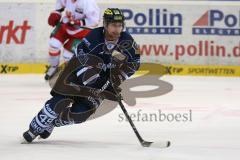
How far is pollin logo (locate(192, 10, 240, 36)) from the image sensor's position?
46.1ft

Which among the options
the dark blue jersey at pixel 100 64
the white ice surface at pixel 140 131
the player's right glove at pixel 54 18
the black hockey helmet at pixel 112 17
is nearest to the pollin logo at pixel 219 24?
the white ice surface at pixel 140 131

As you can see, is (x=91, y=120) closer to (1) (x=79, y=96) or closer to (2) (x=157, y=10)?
(1) (x=79, y=96)

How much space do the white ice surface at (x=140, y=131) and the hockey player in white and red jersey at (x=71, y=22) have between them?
2.57 feet

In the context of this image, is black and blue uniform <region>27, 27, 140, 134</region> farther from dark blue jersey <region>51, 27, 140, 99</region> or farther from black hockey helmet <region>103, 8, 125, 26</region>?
black hockey helmet <region>103, 8, 125, 26</region>

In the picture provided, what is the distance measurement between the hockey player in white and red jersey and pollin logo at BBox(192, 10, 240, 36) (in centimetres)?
299

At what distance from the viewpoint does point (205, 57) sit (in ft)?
45.8

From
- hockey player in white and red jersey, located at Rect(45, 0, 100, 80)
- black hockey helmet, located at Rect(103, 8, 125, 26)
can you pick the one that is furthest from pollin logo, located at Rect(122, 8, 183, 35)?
black hockey helmet, located at Rect(103, 8, 125, 26)

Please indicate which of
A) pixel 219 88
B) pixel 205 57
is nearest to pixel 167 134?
pixel 219 88

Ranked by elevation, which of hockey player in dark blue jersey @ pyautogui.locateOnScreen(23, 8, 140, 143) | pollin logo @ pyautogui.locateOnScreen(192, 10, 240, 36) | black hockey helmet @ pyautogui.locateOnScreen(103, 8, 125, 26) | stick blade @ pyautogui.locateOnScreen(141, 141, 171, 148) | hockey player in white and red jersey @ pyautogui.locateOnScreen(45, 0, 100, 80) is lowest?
pollin logo @ pyautogui.locateOnScreen(192, 10, 240, 36)

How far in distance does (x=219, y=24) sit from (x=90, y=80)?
26.8 ft

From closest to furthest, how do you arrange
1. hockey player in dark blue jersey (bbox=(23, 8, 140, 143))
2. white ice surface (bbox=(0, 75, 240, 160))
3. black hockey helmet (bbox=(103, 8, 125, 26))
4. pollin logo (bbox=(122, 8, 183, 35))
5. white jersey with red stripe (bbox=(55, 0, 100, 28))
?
white ice surface (bbox=(0, 75, 240, 160)) → black hockey helmet (bbox=(103, 8, 125, 26)) → hockey player in dark blue jersey (bbox=(23, 8, 140, 143)) → white jersey with red stripe (bbox=(55, 0, 100, 28)) → pollin logo (bbox=(122, 8, 183, 35))

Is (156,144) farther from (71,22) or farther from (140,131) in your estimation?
(71,22)

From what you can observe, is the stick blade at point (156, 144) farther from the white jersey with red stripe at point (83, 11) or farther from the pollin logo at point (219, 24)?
the pollin logo at point (219, 24)

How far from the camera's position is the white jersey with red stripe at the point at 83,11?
11594 mm
